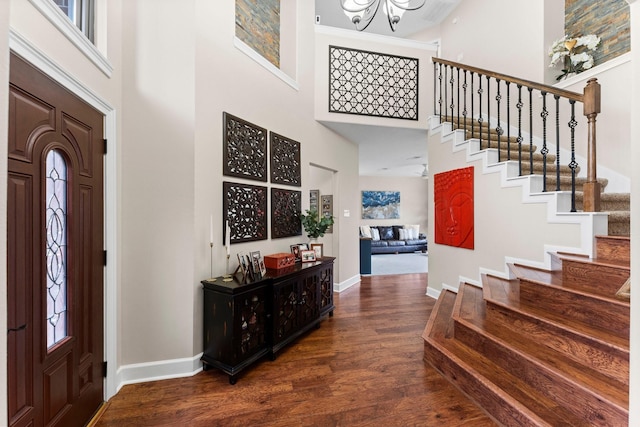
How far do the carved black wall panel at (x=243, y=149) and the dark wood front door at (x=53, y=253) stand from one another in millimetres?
944

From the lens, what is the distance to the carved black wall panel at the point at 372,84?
410 cm

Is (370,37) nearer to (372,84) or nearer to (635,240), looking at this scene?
(372,84)

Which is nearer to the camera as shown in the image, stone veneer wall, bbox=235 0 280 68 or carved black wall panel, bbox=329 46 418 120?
stone veneer wall, bbox=235 0 280 68

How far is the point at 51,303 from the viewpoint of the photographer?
5.06 feet

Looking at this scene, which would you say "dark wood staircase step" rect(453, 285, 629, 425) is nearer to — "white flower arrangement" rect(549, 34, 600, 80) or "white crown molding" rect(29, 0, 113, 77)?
"white crown molding" rect(29, 0, 113, 77)

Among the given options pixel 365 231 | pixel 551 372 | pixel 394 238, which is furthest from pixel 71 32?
pixel 394 238

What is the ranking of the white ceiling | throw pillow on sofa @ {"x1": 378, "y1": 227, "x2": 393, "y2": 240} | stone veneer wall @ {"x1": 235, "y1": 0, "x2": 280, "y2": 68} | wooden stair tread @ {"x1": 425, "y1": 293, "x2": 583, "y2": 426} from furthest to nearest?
1. throw pillow on sofa @ {"x1": 378, "y1": 227, "x2": 393, "y2": 240}
2. the white ceiling
3. stone veneer wall @ {"x1": 235, "y1": 0, "x2": 280, "y2": 68}
4. wooden stair tread @ {"x1": 425, "y1": 293, "x2": 583, "y2": 426}

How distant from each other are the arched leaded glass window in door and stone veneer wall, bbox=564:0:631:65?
538 cm

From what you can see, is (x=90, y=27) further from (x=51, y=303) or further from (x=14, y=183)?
(x=51, y=303)

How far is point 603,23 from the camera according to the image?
335 cm

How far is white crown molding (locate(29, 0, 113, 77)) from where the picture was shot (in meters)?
1.39

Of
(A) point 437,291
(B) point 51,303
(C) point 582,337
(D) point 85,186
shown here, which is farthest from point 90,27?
(A) point 437,291

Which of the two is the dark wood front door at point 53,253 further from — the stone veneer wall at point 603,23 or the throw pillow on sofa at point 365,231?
the throw pillow on sofa at point 365,231

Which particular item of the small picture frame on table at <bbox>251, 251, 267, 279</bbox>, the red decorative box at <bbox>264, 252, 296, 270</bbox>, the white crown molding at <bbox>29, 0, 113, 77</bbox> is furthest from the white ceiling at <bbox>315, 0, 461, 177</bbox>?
the white crown molding at <bbox>29, 0, 113, 77</bbox>
